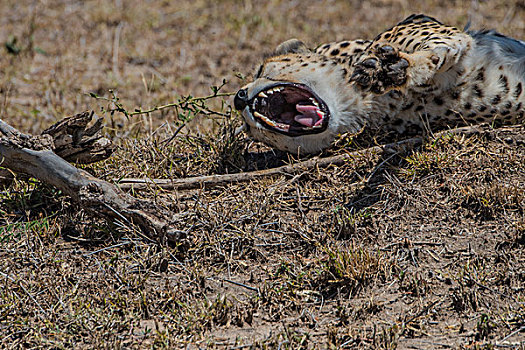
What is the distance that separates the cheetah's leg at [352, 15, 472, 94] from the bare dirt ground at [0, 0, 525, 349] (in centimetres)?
46

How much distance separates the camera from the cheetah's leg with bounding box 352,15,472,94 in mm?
3475

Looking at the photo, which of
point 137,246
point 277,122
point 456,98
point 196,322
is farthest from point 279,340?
point 456,98

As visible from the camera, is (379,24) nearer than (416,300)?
No

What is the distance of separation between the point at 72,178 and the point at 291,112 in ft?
4.68

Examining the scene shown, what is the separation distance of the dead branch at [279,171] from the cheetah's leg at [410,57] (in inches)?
14.6

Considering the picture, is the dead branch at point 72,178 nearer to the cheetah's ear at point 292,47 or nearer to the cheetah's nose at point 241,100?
the cheetah's nose at point 241,100

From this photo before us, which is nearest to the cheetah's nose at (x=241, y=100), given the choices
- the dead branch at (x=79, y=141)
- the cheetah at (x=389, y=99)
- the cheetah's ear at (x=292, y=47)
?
the cheetah at (x=389, y=99)

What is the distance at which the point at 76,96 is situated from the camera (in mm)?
5789

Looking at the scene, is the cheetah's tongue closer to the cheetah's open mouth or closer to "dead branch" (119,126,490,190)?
the cheetah's open mouth

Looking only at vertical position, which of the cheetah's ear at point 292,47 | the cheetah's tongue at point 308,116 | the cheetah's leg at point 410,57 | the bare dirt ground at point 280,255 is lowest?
the bare dirt ground at point 280,255

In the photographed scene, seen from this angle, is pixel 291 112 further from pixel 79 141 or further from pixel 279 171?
pixel 79 141

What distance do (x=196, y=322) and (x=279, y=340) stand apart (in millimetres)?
423

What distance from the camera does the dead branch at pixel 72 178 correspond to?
349 centimetres

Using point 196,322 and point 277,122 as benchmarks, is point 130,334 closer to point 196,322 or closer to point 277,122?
point 196,322
